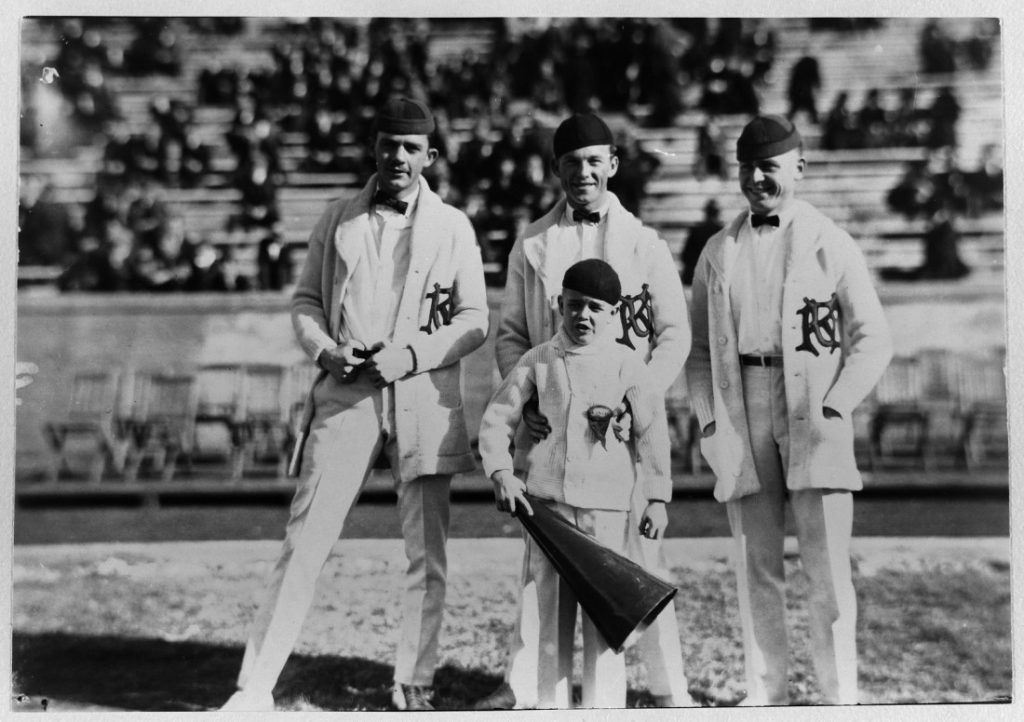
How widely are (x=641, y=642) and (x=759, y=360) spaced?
159 cm

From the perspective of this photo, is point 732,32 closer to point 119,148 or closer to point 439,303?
point 439,303

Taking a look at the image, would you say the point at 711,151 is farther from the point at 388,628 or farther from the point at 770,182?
the point at 388,628

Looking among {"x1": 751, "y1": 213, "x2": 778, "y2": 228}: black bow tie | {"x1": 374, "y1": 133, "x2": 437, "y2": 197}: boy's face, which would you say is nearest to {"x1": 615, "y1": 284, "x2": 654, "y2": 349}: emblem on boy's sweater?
{"x1": 751, "y1": 213, "x2": 778, "y2": 228}: black bow tie

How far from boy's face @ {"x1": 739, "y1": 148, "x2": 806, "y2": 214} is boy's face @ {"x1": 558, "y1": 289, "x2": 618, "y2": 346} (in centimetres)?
105

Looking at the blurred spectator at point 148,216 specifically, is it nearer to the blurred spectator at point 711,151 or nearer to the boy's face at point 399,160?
the boy's face at point 399,160

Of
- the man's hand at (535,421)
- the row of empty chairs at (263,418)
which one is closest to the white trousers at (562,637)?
the man's hand at (535,421)

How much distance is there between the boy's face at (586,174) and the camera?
7.28 m

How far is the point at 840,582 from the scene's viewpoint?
6992 mm

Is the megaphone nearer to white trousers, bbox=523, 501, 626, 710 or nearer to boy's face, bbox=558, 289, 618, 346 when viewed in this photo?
white trousers, bbox=523, 501, 626, 710

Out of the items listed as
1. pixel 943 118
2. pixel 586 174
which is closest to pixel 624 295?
pixel 586 174

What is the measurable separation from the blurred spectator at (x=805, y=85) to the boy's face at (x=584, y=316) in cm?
217

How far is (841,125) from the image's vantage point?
8.30 m

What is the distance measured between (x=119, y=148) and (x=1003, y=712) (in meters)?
6.08

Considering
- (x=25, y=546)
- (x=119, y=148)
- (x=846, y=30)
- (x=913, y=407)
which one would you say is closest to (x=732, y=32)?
(x=846, y=30)
